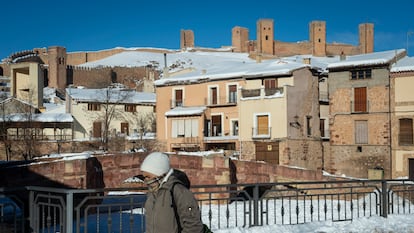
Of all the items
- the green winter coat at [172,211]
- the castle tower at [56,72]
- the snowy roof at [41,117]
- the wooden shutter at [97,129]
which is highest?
the castle tower at [56,72]

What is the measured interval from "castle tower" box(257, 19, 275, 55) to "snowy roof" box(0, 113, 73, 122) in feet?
140

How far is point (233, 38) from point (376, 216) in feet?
286

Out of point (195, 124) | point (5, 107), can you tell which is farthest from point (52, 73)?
Result: point (195, 124)

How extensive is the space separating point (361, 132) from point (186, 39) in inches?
2782

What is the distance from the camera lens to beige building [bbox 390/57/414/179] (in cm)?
3169

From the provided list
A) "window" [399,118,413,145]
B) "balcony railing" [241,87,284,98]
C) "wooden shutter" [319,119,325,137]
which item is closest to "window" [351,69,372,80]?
"window" [399,118,413,145]

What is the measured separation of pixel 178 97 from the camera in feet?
134

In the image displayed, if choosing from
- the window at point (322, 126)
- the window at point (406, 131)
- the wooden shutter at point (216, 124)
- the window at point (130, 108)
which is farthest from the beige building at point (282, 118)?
the window at point (130, 108)

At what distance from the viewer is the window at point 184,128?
38.6 m

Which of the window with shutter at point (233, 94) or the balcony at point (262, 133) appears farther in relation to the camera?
the window with shutter at point (233, 94)

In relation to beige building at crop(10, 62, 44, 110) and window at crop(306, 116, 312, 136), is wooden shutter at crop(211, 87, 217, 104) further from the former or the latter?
beige building at crop(10, 62, 44, 110)

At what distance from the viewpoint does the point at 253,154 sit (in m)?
35.7

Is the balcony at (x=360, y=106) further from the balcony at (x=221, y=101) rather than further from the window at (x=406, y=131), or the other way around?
the balcony at (x=221, y=101)

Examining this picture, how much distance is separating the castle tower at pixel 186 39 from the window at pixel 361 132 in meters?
69.7
